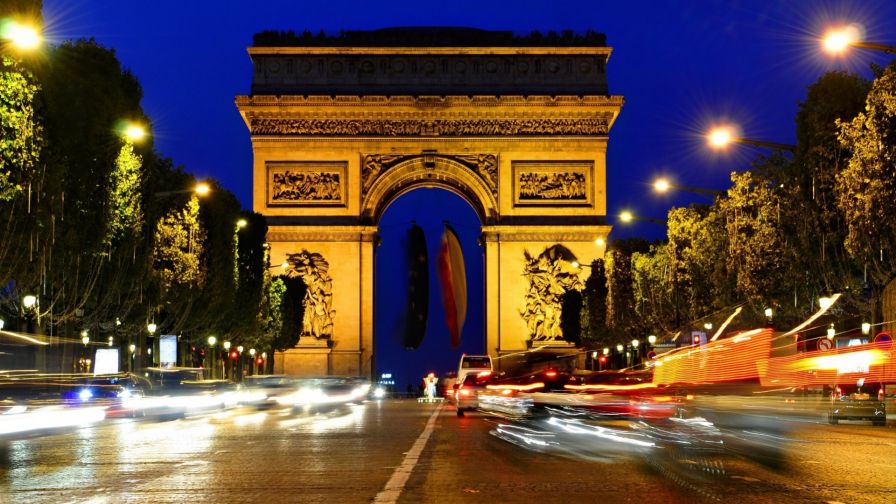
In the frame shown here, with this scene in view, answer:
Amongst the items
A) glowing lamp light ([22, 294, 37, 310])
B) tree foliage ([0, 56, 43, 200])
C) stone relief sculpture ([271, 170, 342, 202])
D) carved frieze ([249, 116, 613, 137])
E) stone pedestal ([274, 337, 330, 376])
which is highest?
carved frieze ([249, 116, 613, 137])

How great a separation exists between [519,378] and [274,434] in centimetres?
681

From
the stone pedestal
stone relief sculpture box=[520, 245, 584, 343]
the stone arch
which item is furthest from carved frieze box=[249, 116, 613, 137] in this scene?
the stone pedestal

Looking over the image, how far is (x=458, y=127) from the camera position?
76000mm

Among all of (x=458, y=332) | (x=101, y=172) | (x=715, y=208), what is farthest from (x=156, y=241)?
(x=458, y=332)

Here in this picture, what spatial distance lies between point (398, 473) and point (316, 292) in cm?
5921

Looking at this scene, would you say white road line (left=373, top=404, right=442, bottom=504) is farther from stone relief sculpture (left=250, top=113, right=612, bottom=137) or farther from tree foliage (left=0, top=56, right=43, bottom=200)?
stone relief sculpture (left=250, top=113, right=612, bottom=137)

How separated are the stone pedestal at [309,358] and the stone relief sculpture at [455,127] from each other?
1225cm

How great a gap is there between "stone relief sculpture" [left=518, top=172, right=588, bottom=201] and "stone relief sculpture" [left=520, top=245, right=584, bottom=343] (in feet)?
10.0

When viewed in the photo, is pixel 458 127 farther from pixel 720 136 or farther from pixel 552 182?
pixel 720 136

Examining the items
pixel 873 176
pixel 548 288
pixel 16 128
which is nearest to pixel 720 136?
pixel 873 176

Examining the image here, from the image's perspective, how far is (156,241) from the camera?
165ft

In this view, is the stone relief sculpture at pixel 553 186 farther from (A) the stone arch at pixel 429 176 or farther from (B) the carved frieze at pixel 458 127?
(B) the carved frieze at pixel 458 127

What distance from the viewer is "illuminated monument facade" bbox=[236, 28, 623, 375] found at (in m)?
75.1

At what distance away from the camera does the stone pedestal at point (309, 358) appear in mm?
74875
